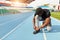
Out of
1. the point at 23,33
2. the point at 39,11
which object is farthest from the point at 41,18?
the point at 23,33

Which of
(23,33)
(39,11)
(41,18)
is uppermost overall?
(39,11)

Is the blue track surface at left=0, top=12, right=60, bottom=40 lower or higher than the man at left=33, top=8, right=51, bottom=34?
lower

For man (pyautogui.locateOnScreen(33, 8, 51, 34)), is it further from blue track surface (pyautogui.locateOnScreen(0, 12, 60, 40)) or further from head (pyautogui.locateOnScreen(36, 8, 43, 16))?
blue track surface (pyautogui.locateOnScreen(0, 12, 60, 40))

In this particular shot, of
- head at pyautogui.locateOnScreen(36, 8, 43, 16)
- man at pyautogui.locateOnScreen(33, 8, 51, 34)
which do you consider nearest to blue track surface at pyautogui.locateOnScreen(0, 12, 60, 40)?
man at pyautogui.locateOnScreen(33, 8, 51, 34)

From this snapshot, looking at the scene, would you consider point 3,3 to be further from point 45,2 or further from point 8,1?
point 45,2

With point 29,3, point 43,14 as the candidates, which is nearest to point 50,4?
point 29,3

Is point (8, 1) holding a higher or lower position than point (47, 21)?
lower

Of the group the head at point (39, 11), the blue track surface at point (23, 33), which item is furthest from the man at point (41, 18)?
the blue track surface at point (23, 33)

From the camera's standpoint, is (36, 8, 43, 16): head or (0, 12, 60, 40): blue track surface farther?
(36, 8, 43, 16): head

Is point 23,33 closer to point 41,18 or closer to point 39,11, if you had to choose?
point 41,18

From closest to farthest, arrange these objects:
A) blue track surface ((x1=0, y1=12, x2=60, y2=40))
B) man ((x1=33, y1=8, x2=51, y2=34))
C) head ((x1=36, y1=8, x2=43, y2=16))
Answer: blue track surface ((x1=0, y1=12, x2=60, y2=40)) < head ((x1=36, y1=8, x2=43, y2=16)) < man ((x1=33, y1=8, x2=51, y2=34))

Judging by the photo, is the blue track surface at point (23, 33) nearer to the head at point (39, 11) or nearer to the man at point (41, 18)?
the man at point (41, 18)

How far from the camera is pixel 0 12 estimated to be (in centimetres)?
5019

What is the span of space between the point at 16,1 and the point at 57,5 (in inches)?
1012
